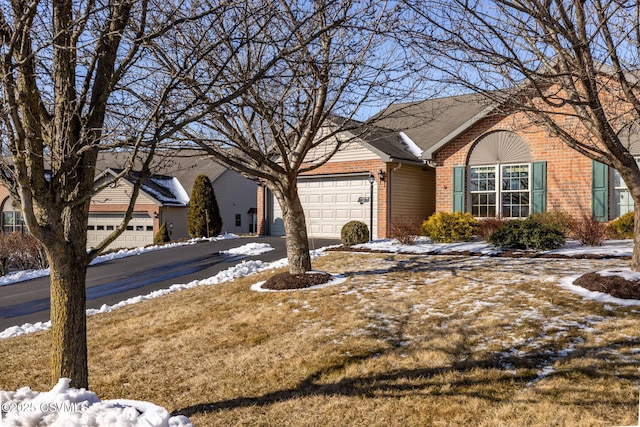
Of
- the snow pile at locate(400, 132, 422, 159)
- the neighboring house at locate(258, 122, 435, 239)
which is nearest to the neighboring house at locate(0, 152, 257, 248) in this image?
the neighboring house at locate(258, 122, 435, 239)

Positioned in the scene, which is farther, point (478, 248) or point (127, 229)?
point (127, 229)

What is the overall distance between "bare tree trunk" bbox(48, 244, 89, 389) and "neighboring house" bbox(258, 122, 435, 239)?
12654 millimetres

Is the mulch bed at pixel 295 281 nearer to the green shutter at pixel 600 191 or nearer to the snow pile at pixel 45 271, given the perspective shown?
the green shutter at pixel 600 191

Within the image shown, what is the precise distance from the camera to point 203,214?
76.6 feet

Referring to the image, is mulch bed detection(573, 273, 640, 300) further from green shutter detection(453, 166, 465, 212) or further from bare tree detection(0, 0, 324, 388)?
green shutter detection(453, 166, 465, 212)

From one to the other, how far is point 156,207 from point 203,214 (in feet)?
12.6

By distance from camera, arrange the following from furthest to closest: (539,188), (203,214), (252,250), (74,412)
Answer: (203,214) < (252,250) < (539,188) < (74,412)

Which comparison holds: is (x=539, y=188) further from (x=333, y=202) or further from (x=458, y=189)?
(x=333, y=202)

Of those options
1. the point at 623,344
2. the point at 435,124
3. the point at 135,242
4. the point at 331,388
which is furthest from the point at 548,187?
the point at 135,242

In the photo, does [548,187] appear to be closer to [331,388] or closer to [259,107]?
[259,107]

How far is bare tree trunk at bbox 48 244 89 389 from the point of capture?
449 cm

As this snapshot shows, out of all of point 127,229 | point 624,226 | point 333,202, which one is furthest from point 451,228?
point 127,229

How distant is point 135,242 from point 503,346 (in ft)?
79.0

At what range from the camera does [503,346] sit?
18.6 ft
